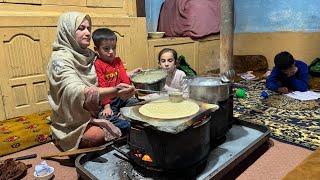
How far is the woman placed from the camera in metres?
1.65

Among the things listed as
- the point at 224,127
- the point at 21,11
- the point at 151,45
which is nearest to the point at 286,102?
the point at 224,127

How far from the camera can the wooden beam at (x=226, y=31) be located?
214cm

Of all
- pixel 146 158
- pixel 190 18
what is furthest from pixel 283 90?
pixel 146 158

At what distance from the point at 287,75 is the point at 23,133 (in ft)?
10.0

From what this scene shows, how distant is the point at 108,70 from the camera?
2.08 metres

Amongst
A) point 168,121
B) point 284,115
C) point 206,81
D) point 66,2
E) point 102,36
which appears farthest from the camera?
point 66,2

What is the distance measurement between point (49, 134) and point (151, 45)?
6.96ft

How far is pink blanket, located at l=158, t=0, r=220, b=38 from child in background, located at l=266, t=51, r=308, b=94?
1643mm

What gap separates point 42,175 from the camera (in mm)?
1564

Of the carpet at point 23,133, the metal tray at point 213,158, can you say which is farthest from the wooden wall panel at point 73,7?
the metal tray at point 213,158

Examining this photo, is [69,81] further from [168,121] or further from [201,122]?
[201,122]

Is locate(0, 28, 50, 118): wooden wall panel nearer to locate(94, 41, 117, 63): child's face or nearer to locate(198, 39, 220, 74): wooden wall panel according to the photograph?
locate(94, 41, 117, 63): child's face

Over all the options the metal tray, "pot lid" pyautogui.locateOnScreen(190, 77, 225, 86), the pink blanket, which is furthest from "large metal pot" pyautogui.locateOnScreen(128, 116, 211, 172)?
the pink blanket

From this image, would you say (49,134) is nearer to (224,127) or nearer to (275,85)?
(224,127)
